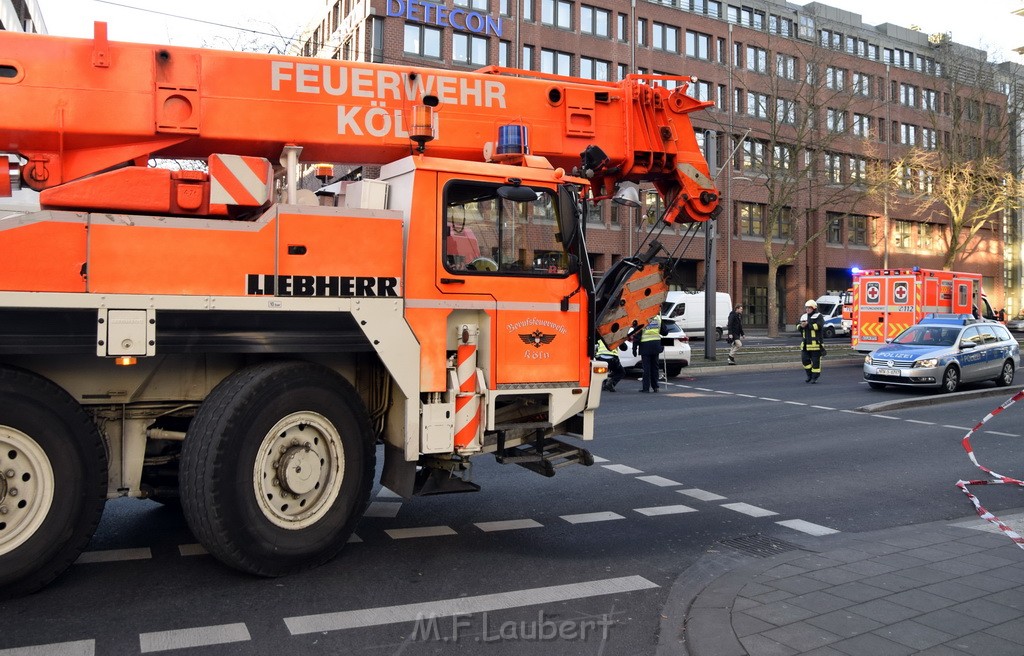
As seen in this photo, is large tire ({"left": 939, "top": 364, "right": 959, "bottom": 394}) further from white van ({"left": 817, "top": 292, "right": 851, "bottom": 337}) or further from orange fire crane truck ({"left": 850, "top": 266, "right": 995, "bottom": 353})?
white van ({"left": 817, "top": 292, "right": 851, "bottom": 337})

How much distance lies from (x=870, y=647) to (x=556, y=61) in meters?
47.4

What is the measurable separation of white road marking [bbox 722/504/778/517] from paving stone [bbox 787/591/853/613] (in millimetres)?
2458

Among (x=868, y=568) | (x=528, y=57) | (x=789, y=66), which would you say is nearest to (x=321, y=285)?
(x=868, y=568)

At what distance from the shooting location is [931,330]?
64.3 feet

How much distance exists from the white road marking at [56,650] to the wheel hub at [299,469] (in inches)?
54.9

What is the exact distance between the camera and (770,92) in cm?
5441

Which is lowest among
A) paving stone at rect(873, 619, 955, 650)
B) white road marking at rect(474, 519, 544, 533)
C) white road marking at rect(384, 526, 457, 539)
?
white road marking at rect(474, 519, 544, 533)

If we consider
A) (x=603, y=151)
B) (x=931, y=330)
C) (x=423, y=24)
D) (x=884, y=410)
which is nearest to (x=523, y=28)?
(x=423, y=24)

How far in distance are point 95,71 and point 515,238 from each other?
9.73 ft

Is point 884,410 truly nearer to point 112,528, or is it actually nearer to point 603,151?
point 603,151

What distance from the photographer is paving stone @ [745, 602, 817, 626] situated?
4.81 meters

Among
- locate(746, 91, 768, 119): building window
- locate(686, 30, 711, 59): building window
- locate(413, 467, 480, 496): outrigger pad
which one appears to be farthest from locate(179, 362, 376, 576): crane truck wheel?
locate(746, 91, 768, 119): building window

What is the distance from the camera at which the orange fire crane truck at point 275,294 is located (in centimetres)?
492

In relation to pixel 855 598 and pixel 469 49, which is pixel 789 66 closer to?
→ pixel 469 49
